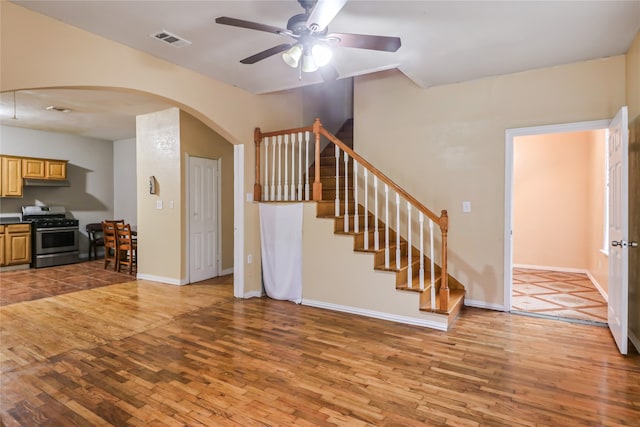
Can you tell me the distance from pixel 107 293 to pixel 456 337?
14.7ft

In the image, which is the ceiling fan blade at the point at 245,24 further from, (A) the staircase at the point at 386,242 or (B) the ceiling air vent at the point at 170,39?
(A) the staircase at the point at 386,242

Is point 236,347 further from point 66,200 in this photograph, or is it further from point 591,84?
point 66,200

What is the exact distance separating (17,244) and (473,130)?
311 inches

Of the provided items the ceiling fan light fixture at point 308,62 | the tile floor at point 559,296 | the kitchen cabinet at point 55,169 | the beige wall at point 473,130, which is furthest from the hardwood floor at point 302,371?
the kitchen cabinet at point 55,169

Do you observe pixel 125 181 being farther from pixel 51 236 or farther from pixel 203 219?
pixel 203 219

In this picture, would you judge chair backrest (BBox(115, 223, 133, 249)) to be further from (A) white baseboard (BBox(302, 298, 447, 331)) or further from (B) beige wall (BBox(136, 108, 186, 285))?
(A) white baseboard (BBox(302, 298, 447, 331))

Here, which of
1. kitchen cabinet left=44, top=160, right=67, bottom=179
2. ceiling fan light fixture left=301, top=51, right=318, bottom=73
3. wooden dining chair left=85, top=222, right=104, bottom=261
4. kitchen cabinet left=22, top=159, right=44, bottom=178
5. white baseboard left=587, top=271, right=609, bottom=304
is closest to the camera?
ceiling fan light fixture left=301, top=51, right=318, bottom=73

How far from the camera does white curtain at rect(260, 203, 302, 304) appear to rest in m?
4.28

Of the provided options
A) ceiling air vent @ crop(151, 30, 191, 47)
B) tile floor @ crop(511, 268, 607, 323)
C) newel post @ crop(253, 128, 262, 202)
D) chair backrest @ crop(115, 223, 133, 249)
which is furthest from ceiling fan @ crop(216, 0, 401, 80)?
chair backrest @ crop(115, 223, 133, 249)

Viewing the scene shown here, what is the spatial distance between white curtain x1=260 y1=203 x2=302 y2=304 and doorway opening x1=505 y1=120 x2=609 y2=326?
2912 millimetres

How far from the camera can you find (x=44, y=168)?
675 centimetres

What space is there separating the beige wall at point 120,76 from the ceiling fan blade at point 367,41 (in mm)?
1960

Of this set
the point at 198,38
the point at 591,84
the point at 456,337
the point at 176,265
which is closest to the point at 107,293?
the point at 176,265

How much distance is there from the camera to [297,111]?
18.1 ft
